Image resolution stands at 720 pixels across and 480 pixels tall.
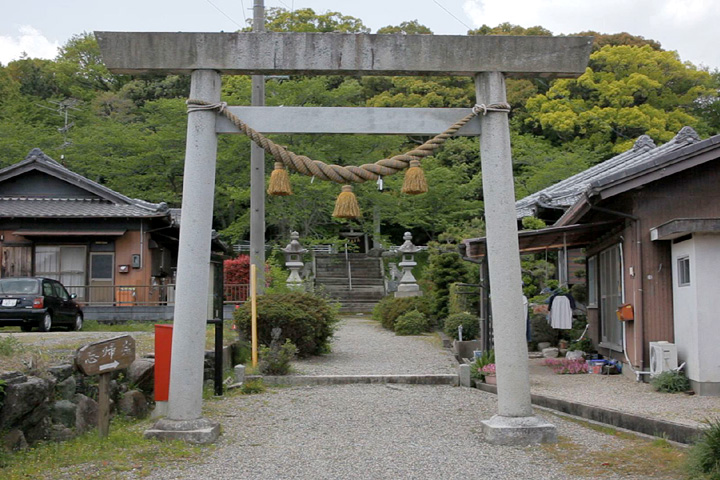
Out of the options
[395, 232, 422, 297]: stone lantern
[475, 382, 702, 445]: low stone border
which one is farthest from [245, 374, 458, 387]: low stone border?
[395, 232, 422, 297]: stone lantern

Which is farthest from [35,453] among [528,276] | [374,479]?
[528,276]

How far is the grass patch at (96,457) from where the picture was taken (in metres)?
6.73

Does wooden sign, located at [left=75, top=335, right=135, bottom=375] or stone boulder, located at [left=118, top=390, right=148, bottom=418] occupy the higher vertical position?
wooden sign, located at [left=75, top=335, right=135, bottom=375]

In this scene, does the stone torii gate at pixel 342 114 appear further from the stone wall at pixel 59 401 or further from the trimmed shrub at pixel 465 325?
the trimmed shrub at pixel 465 325

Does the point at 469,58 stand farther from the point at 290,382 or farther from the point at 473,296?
the point at 473,296

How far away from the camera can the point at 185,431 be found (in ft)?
26.7

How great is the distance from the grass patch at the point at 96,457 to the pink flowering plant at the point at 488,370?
590cm

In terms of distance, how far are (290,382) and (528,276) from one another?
10.3m

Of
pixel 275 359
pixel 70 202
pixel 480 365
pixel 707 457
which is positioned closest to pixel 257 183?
pixel 275 359

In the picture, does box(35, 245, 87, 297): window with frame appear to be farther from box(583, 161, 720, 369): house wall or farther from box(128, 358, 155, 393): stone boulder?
box(583, 161, 720, 369): house wall

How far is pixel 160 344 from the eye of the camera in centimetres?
949

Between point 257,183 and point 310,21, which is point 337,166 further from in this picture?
point 310,21

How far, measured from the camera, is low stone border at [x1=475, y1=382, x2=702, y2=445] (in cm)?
782

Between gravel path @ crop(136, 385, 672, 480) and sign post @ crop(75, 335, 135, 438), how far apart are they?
129cm
